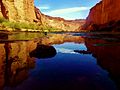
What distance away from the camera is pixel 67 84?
6.49 m

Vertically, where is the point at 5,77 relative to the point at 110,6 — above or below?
below

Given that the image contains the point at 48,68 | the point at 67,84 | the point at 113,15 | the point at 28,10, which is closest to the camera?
the point at 67,84

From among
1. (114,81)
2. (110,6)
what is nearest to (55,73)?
(114,81)

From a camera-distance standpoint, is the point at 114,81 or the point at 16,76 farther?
the point at 16,76

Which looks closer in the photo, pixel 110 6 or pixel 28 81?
pixel 28 81

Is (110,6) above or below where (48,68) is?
above

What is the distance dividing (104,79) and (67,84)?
1.42 meters

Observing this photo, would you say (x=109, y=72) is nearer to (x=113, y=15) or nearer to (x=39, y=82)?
(x=39, y=82)

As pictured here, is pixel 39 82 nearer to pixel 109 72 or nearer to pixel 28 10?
pixel 109 72

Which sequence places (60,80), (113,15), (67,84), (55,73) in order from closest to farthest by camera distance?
1. (67,84)
2. (60,80)
3. (55,73)
4. (113,15)

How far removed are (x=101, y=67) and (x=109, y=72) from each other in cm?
119

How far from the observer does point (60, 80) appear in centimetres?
695

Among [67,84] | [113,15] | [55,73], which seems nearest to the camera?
[67,84]

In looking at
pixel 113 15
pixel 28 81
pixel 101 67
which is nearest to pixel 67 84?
pixel 28 81
